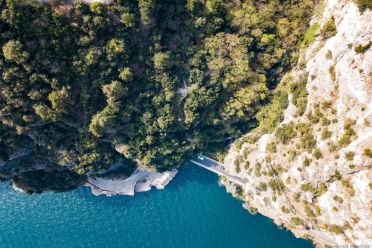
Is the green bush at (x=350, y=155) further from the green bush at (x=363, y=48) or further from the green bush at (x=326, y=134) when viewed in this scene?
the green bush at (x=363, y=48)

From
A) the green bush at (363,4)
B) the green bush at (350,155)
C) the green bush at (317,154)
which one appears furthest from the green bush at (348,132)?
the green bush at (363,4)

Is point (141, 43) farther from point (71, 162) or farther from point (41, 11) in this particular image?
point (71, 162)

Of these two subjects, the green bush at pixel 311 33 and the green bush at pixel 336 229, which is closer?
the green bush at pixel 336 229

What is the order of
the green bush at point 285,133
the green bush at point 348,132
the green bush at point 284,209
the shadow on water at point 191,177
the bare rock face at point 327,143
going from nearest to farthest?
the bare rock face at point 327,143 < the green bush at point 348,132 < the green bush at point 285,133 < the green bush at point 284,209 < the shadow on water at point 191,177

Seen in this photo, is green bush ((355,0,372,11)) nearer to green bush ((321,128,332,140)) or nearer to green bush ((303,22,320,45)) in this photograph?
green bush ((303,22,320,45))

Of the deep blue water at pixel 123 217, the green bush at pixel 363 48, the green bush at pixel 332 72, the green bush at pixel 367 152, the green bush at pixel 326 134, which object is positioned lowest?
the deep blue water at pixel 123 217

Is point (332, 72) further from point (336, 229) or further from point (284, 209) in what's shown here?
point (284, 209)
